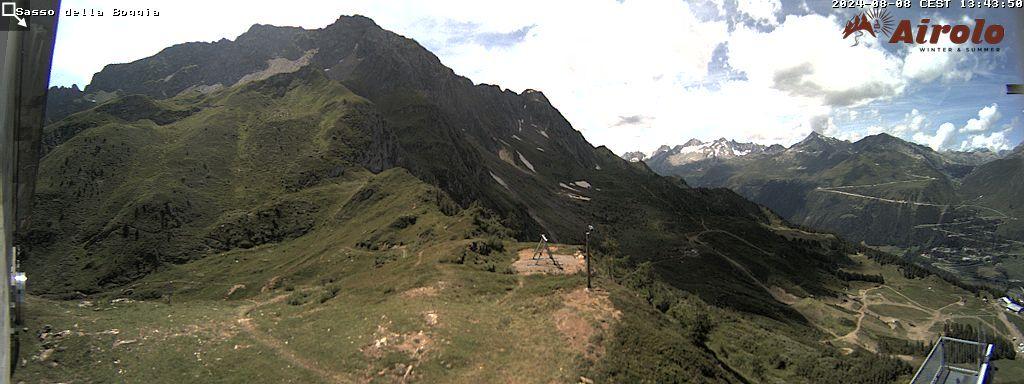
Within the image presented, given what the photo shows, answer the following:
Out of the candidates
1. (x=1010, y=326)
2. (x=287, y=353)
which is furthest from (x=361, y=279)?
(x=1010, y=326)

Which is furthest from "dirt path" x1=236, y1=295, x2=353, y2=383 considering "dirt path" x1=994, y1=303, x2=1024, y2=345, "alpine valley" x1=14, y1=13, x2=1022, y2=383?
"dirt path" x1=994, y1=303, x2=1024, y2=345

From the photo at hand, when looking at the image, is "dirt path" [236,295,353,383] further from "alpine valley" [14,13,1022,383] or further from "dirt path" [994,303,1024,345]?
"dirt path" [994,303,1024,345]

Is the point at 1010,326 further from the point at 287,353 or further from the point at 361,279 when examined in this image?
the point at 287,353

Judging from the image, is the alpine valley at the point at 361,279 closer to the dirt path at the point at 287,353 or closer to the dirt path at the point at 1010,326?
the dirt path at the point at 287,353

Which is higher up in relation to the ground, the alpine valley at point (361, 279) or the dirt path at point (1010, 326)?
the alpine valley at point (361, 279)

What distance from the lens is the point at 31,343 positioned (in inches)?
943

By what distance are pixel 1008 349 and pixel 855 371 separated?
396 feet

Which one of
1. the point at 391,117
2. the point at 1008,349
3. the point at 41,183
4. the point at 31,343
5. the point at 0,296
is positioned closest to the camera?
the point at 0,296

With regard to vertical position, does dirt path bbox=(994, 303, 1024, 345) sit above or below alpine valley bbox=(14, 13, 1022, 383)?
below

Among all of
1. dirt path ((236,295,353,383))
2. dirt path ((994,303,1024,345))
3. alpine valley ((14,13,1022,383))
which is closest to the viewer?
dirt path ((236,295,353,383))

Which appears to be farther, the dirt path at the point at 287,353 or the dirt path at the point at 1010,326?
the dirt path at the point at 1010,326

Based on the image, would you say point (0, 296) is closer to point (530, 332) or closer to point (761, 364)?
point (530, 332)

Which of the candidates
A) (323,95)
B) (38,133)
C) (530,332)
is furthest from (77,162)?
(38,133)

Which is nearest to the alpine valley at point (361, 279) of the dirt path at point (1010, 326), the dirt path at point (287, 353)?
the dirt path at point (287, 353)
